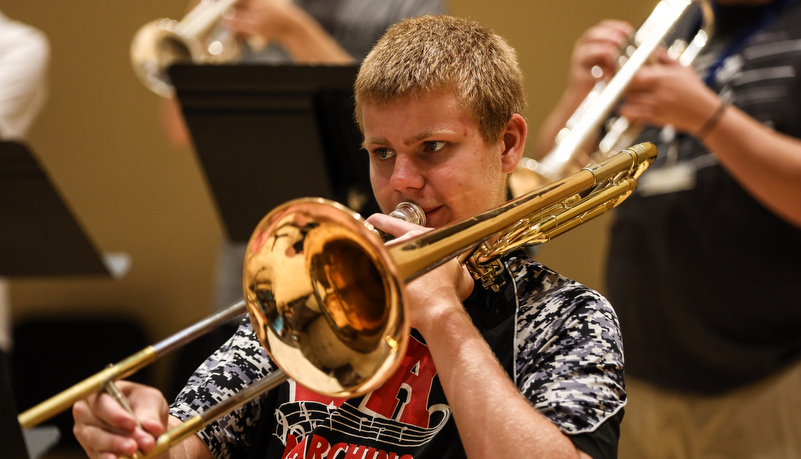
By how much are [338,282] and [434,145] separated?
0.23 metres

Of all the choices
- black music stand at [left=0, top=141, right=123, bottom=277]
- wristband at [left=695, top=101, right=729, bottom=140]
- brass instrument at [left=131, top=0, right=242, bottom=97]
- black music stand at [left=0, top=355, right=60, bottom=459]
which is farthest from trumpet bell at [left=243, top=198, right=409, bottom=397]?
brass instrument at [left=131, top=0, right=242, bottom=97]

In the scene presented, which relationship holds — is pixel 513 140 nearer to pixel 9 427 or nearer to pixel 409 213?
pixel 409 213

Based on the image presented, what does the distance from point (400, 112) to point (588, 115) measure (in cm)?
112

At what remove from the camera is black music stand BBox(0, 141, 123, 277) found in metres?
1.90

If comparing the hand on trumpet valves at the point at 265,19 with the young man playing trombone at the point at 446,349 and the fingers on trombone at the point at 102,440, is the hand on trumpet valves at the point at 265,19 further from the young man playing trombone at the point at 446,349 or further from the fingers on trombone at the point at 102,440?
the fingers on trombone at the point at 102,440

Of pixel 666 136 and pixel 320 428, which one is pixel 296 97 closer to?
pixel 320 428

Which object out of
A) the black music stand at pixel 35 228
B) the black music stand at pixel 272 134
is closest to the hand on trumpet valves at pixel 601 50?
the black music stand at pixel 272 134

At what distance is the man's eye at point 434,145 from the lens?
1.09 m

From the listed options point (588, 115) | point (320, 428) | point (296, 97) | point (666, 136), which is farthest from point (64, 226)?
point (666, 136)

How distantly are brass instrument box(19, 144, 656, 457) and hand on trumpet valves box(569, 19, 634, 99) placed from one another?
1045 millimetres

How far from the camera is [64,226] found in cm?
198

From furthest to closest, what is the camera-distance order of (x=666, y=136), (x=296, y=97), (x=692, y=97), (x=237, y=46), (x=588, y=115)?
(x=237, y=46), (x=666, y=136), (x=588, y=115), (x=692, y=97), (x=296, y=97)

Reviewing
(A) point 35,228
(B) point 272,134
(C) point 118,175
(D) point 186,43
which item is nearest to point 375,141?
(B) point 272,134

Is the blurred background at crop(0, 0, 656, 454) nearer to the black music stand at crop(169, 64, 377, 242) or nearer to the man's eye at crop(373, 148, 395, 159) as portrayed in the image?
the black music stand at crop(169, 64, 377, 242)
